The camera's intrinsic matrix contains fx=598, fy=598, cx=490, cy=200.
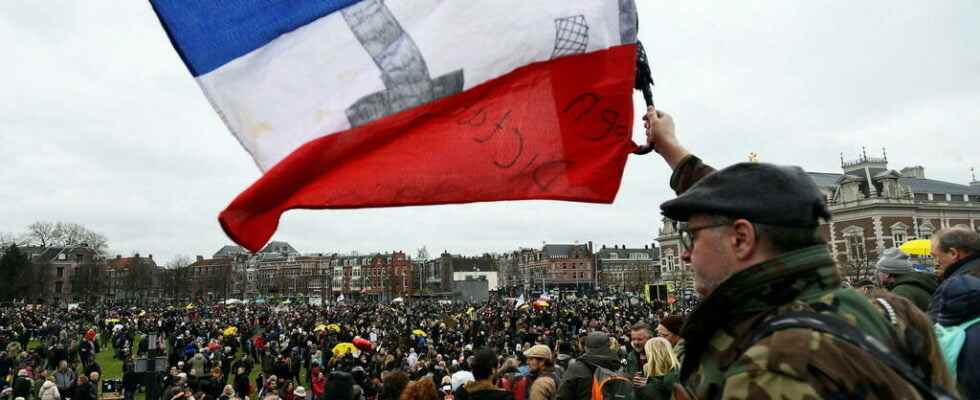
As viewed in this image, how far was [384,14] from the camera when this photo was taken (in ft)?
12.9

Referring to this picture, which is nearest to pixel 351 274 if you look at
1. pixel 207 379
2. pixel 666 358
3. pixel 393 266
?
pixel 393 266

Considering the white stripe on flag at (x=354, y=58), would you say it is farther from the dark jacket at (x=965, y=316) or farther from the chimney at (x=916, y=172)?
the chimney at (x=916, y=172)

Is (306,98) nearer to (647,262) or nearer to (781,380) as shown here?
(781,380)

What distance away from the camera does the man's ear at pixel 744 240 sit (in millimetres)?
1542

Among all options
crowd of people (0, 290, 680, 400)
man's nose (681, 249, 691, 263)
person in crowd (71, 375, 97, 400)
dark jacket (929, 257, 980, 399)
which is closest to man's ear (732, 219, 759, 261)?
man's nose (681, 249, 691, 263)

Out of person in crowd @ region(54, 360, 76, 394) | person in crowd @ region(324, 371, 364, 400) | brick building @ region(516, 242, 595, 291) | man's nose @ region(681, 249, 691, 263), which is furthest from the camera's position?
brick building @ region(516, 242, 595, 291)

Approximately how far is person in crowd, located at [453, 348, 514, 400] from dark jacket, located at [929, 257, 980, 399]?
3.34 metres

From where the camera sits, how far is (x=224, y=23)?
3654 mm

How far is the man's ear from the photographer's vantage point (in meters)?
1.54

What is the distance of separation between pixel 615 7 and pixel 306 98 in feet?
7.07

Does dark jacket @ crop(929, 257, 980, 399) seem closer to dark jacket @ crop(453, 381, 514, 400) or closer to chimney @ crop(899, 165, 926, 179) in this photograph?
dark jacket @ crop(453, 381, 514, 400)

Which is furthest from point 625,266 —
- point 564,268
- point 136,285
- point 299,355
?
point 299,355

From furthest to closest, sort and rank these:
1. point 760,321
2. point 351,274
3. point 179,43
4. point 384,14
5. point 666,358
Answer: point 351,274, point 666,358, point 384,14, point 179,43, point 760,321

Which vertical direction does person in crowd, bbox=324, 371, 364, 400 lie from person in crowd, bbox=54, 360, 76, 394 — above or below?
above
